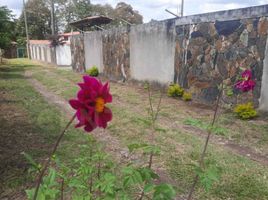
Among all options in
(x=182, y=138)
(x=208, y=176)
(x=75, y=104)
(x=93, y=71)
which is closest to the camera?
(x=75, y=104)

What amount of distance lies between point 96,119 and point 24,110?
5637 millimetres

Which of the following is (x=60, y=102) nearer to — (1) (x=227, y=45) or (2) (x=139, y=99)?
(2) (x=139, y=99)

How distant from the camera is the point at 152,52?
9.09 metres

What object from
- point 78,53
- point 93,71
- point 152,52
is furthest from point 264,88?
point 78,53

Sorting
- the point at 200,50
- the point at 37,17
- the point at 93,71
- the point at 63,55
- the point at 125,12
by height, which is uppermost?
the point at 125,12

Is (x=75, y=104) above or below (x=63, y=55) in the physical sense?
above

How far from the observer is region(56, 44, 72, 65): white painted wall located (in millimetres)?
21047

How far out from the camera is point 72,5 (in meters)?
42.7

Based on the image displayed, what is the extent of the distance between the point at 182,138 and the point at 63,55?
61.1 feet

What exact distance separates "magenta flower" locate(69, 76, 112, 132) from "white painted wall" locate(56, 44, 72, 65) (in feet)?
68.1

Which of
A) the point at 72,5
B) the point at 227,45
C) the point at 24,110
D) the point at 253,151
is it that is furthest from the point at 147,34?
the point at 72,5

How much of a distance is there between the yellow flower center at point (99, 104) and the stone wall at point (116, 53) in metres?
9.67

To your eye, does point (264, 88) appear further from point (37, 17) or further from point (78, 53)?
point (37, 17)

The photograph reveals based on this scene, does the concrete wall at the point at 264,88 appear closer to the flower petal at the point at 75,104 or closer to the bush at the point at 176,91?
the bush at the point at 176,91
